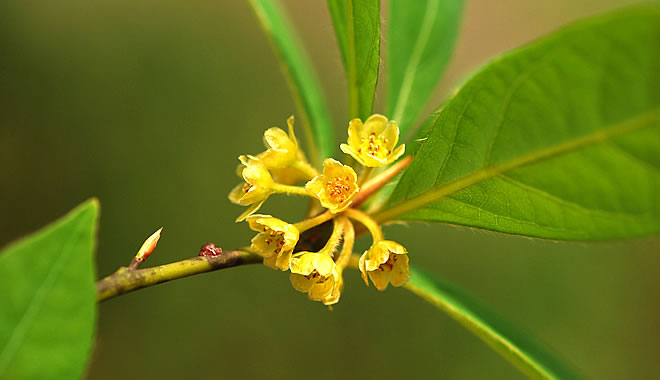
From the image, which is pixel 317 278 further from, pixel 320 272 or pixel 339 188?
pixel 339 188

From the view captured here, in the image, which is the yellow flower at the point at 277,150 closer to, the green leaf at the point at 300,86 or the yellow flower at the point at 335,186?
the yellow flower at the point at 335,186

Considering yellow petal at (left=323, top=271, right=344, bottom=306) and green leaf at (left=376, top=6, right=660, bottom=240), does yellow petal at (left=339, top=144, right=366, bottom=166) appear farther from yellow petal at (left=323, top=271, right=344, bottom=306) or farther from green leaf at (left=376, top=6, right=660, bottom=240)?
yellow petal at (left=323, top=271, right=344, bottom=306)

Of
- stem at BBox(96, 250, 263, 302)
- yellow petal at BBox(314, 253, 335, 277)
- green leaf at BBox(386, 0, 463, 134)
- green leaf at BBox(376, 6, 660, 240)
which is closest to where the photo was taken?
green leaf at BBox(376, 6, 660, 240)

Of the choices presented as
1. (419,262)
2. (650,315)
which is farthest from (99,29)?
(650,315)

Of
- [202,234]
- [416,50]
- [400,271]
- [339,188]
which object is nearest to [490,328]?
[400,271]

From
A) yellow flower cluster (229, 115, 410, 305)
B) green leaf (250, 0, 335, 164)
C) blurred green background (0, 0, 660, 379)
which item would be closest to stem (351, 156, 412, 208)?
→ yellow flower cluster (229, 115, 410, 305)

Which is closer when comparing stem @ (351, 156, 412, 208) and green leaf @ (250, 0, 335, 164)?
stem @ (351, 156, 412, 208)
